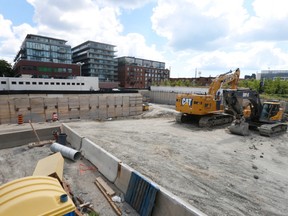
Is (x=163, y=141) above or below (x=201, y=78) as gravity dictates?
below

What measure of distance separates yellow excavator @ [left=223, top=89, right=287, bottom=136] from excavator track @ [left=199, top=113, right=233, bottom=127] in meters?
1.85

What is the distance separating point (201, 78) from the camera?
208ft

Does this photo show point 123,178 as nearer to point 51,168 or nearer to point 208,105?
Result: point 51,168

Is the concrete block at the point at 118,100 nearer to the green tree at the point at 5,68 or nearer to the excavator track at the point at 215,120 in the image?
the excavator track at the point at 215,120

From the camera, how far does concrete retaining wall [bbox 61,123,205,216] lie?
423 centimetres

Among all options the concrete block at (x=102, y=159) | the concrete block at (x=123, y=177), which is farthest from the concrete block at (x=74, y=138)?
the concrete block at (x=123, y=177)

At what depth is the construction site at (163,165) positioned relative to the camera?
499 centimetres

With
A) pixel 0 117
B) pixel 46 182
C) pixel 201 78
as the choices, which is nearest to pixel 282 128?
A: pixel 46 182

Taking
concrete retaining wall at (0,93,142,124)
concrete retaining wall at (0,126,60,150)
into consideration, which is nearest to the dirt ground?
concrete retaining wall at (0,126,60,150)

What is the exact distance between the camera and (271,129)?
12.6 m

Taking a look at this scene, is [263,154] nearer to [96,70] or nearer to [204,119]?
[204,119]

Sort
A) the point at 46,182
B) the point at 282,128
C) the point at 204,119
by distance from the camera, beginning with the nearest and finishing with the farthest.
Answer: the point at 46,182 → the point at 282,128 → the point at 204,119

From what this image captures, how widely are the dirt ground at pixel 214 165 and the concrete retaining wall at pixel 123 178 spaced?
1146 millimetres

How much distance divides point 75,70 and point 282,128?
185 ft
